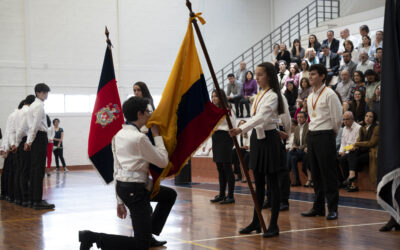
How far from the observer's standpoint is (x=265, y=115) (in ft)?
15.8

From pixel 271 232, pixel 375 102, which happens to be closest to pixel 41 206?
pixel 271 232

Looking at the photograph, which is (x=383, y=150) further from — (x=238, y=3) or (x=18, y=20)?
(x=238, y=3)

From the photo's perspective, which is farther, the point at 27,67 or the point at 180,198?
the point at 27,67

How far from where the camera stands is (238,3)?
1992cm

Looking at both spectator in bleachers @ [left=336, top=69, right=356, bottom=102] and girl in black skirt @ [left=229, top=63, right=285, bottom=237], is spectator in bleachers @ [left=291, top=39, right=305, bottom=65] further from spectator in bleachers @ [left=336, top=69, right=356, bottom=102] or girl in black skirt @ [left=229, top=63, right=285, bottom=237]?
girl in black skirt @ [left=229, top=63, right=285, bottom=237]

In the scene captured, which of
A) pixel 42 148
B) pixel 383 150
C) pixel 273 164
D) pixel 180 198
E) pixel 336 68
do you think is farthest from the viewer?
pixel 336 68

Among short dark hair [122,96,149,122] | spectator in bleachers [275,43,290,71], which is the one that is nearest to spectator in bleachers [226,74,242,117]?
spectator in bleachers [275,43,290,71]

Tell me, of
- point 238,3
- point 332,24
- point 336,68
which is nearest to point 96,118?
point 336,68

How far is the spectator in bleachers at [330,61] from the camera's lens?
38.1 feet

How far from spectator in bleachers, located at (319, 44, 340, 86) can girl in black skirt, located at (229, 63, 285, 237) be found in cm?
685

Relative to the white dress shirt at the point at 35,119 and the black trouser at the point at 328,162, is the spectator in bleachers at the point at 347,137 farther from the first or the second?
the white dress shirt at the point at 35,119

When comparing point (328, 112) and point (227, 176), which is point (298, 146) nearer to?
point (227, 176)

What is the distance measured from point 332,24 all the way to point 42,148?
36.1 ft

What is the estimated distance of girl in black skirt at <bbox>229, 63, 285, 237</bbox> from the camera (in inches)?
190
